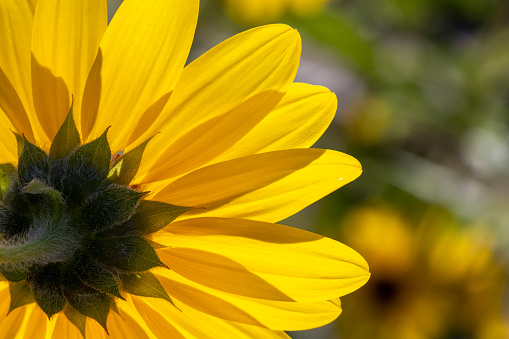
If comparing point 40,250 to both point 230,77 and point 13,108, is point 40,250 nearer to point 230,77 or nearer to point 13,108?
point 13,108

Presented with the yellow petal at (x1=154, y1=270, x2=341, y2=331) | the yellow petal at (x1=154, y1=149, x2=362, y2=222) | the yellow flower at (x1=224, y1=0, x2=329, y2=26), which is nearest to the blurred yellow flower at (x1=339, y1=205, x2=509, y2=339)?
the yellow flower at (x1=224, y1=0, x2=329, y2=26)

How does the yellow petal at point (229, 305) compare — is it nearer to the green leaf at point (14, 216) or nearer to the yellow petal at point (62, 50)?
the green leaf at point (14, 216)

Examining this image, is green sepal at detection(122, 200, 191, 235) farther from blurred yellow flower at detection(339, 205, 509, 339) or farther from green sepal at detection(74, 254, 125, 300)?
blurred yellow flower at detection(339, 205, 509, 339)

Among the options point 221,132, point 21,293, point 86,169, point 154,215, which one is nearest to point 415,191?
point 221,132

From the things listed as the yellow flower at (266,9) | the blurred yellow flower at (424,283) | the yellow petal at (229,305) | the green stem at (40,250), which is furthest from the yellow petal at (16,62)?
the blurred yellow flower at (424,283)

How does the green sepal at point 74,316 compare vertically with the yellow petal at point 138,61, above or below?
below

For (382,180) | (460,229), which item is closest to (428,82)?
(382,180)
